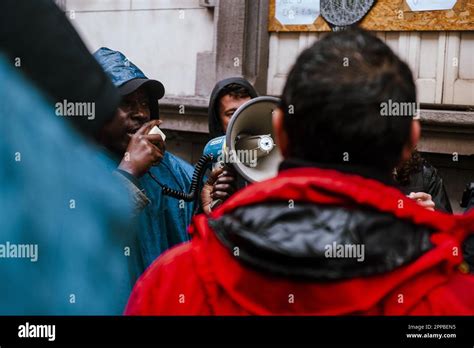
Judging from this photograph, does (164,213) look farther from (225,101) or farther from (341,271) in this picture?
(341,271)

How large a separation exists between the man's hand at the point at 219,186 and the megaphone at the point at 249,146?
4 cm

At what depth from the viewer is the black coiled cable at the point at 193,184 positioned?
2896mm

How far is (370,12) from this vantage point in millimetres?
5414

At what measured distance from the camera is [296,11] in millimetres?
5867

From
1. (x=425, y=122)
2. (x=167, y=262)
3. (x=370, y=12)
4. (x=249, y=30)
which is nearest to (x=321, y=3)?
(x=370, y=12)

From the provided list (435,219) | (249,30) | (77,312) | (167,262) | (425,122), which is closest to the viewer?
(77,312)

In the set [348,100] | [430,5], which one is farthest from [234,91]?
[348,100]

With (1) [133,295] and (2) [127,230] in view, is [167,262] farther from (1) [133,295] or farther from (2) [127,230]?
(2) [127,230]

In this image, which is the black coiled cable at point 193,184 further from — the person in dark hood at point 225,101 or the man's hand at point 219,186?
the person in dark hood at point 225,101

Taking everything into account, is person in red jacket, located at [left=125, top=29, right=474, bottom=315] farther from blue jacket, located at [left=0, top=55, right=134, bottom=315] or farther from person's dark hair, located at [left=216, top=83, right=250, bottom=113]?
person's dark hair, located at [left=216, top=83, right=250, bottom=113]

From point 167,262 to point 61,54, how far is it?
52cm

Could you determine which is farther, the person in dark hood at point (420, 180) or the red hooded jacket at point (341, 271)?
the person in dark hood at point (420, 180)

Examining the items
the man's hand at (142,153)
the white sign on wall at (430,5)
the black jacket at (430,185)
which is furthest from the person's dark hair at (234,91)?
the white sign on wall at (430,5)
